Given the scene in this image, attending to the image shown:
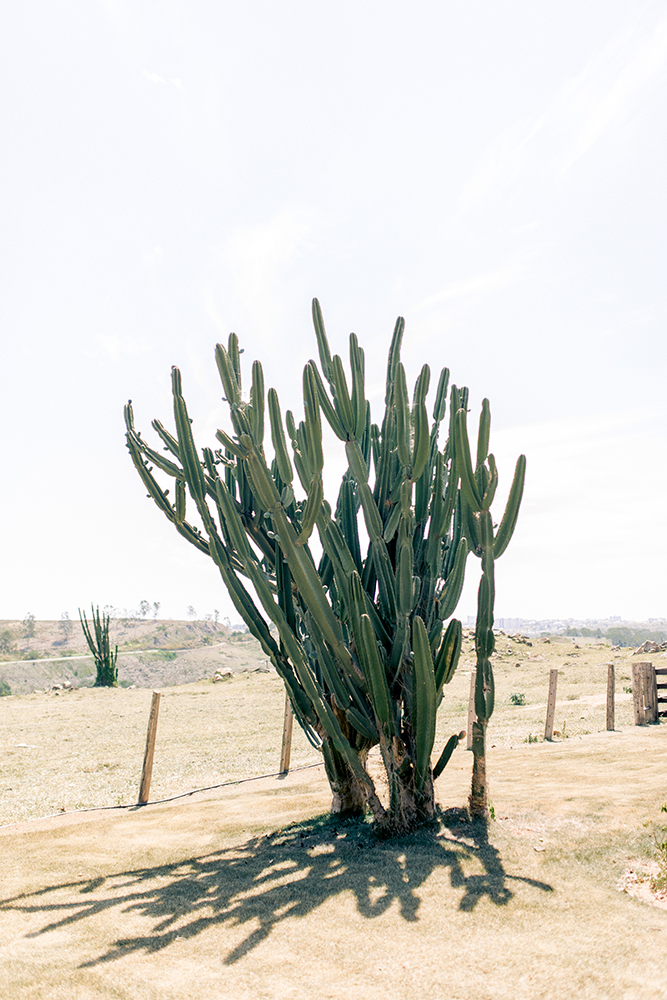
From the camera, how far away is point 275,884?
201 inches

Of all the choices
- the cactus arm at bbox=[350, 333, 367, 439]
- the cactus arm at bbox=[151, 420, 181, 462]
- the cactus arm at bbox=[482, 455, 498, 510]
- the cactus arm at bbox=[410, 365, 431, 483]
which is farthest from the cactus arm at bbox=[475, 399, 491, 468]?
the cactus arm at bbox=[151, 420, 181, 462]

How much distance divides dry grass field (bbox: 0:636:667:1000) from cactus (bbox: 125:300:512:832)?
0.86m

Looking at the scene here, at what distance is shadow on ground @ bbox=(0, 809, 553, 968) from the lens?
4.49 meters

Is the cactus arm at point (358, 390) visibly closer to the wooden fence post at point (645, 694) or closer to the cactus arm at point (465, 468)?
the cactus arm at point (465, 468)

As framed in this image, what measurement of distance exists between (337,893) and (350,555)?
2835 millimetres

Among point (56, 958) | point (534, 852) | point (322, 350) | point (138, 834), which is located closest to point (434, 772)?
point (534, 852)

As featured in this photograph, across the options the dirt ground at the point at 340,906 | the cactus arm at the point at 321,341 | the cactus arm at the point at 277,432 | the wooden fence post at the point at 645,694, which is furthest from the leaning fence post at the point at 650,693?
the cactus arm at the point at 277,432

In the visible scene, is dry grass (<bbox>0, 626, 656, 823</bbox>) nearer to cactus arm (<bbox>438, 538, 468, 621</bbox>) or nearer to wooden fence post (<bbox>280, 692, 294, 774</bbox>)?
wooden fence post (<bbox>280, 692, 294, 774</bbox>)

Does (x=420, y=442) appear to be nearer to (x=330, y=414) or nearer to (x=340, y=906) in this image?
(x=330, y=414)

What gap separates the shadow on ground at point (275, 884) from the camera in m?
4.49

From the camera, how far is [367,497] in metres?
6.34

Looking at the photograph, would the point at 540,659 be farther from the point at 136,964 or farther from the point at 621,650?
the point at 136,964

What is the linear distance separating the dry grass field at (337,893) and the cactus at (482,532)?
23.6 inches

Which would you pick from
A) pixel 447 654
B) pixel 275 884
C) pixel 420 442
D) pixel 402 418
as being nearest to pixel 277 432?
pixel 402 418
